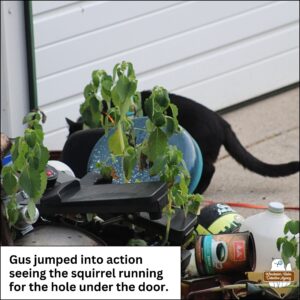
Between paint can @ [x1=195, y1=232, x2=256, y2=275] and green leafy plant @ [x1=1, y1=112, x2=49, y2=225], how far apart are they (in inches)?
28.3

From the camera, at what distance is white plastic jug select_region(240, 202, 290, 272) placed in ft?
8.30

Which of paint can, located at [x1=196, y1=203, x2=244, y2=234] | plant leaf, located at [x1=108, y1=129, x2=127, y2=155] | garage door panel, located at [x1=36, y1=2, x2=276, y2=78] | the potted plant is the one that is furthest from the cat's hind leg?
the potted plant

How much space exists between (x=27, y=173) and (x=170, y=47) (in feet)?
13.3

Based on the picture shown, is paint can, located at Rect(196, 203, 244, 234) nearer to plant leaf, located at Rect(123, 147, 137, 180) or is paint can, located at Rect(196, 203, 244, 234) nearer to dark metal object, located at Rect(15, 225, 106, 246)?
plant leaf, located at Rect(123, 147, 137, 180)

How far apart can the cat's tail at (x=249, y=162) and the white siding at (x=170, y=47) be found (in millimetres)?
994

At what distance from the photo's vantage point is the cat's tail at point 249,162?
15.2 ft

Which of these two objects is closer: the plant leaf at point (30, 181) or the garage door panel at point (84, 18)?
the plant leaf at point (30, 181)

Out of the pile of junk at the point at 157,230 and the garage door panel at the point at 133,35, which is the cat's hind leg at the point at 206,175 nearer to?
the garage door panel at the point at 133,35

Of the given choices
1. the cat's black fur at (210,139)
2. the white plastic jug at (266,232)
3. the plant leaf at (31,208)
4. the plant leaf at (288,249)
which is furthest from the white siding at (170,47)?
the plant leaf at (31,208)

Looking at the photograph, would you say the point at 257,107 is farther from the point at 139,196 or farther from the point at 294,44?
the point at 139,196

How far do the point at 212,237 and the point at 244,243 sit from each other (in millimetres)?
95

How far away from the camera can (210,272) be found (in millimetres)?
2348

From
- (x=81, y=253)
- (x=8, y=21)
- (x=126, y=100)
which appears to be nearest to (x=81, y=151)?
(x=126, y=100)

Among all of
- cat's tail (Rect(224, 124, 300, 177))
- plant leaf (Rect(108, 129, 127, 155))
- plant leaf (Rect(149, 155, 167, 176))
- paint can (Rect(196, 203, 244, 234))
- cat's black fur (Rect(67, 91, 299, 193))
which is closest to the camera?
plant leaf (Rect(149, 155, 167, 176))
